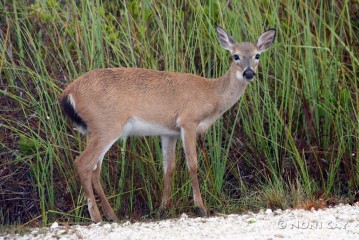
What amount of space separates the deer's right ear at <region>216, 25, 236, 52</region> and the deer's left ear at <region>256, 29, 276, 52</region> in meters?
0.23

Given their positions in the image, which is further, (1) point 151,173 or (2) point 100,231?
(1) point 151,173

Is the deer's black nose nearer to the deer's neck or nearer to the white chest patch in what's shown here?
the deer's neck

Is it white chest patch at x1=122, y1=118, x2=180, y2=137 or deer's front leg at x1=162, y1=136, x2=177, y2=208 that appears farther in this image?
deer's front leg at x1=162, y1=136, x2=177, y2=208

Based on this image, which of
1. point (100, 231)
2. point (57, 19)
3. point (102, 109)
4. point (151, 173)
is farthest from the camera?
point (57, 19)

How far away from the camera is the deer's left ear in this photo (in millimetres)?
7691

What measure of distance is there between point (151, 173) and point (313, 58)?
1998 mm

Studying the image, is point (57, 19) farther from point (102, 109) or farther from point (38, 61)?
A: point (102, 109)

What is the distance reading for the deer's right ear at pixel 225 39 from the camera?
7.68 metres

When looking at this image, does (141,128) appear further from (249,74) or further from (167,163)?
(249,74)

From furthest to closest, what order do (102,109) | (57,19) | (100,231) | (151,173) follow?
1. (57,19)
2. (151,173)
3. (102,109)
4. (100,231)

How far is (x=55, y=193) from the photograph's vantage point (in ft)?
24.4

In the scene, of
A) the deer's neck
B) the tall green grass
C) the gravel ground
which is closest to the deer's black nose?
the deer's neck

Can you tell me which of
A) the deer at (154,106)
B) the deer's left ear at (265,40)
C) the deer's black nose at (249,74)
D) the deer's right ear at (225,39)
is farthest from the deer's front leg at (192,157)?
the deer's left ear at (265,40)

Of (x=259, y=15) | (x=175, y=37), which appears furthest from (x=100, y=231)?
(x=259, y=15)
